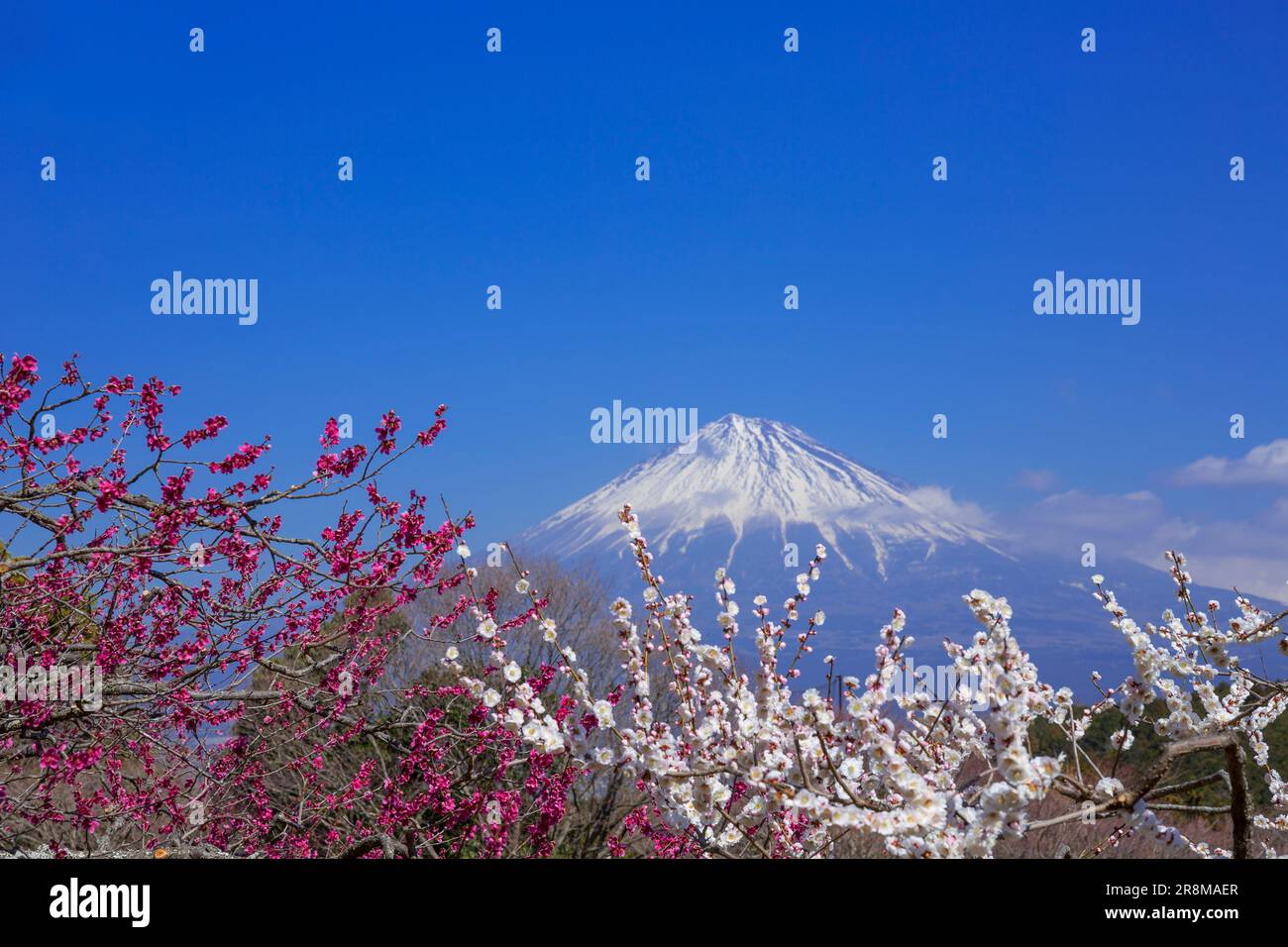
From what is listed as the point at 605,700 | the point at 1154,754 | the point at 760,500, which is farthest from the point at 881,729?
the point at 760,500

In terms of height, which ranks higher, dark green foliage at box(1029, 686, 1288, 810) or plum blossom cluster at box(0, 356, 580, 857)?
plum blossom cluster at box(0, 356, 580, 857)

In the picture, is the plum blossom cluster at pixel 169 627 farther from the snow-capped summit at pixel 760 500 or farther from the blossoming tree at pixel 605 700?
the snow-capped summit at pixel 760 500

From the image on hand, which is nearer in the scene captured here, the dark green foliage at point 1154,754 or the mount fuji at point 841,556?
the dark green foliage at point 1154,754

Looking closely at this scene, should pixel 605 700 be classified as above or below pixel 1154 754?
above

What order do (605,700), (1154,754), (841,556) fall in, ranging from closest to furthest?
1. (605,700)
2. (1154,754)
3. (841,556)

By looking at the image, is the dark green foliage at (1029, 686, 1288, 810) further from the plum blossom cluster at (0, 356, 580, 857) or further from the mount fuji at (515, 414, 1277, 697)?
the mount fuji at (515, 414, 1277, 697)

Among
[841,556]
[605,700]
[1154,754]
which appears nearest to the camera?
[605,700]

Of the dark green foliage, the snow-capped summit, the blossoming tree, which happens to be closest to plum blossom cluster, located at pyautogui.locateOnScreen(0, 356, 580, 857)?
the blossoming tree

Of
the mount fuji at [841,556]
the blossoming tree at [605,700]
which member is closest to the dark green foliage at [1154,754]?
the blossoming tree at [605,700]

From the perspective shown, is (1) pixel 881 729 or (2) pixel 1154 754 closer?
(1) pixel 881 729

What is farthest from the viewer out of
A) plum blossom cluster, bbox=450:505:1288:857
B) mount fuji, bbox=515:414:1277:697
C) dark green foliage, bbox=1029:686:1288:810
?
mount fuji, bbox=515:414:1277:697

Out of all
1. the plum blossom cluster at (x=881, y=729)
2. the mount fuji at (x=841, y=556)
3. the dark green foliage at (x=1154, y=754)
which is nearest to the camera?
the plum blossom cluster at (x=881, y=729)

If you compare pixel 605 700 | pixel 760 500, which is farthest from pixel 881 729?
pixel 760 500

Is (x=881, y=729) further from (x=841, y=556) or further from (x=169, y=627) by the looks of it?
(x=841, y=556)
